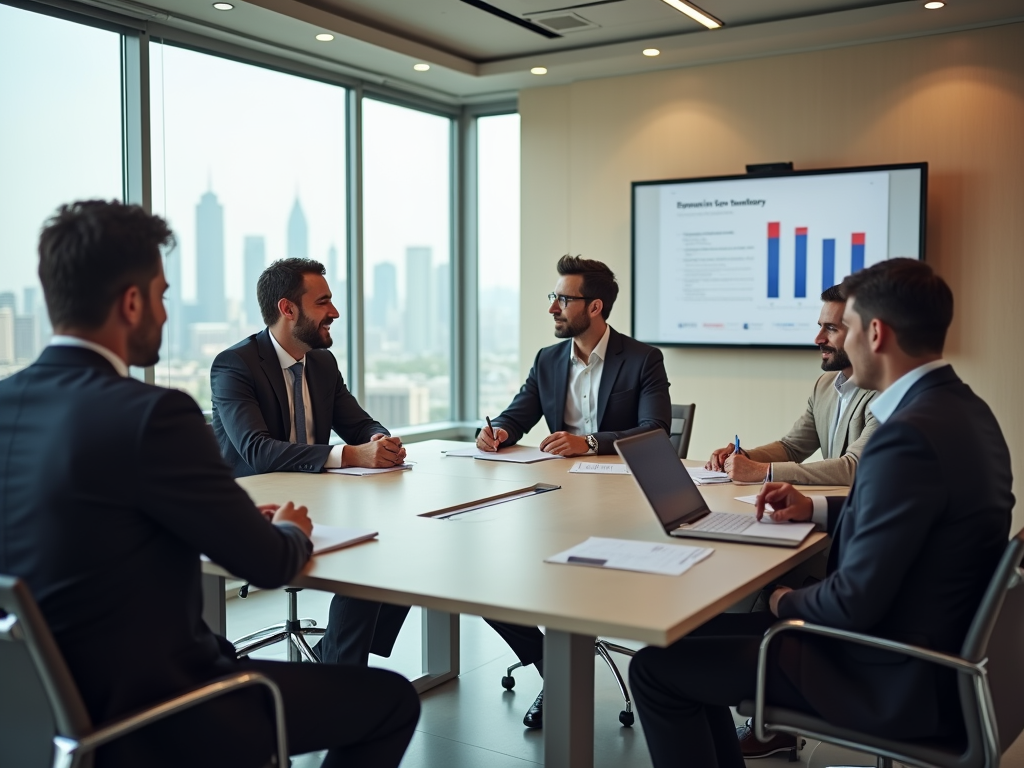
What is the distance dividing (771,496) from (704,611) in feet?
2.79

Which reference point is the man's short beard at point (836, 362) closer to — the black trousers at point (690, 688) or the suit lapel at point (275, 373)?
the black trousers at point (690, 688)

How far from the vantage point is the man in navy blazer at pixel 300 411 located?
3434mm

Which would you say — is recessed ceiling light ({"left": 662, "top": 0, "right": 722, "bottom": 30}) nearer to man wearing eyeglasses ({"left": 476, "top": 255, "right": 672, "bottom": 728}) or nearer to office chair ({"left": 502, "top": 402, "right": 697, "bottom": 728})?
man wearing eyeglasses ({"left": 476, "top": 255, "right": 672, "bottom": 728})

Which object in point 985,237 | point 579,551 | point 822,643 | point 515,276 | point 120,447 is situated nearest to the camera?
point 120,447

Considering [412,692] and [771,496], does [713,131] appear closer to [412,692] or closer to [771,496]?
[771,496]

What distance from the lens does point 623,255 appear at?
632 centimetres

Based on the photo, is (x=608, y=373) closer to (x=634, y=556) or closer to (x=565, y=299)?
(x=565, y=299)

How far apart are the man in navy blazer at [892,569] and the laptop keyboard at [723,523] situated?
0.86 ft

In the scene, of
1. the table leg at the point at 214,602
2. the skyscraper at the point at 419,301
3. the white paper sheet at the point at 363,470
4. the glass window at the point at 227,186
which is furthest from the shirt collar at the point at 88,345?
the skyscraper at the point at 419,301

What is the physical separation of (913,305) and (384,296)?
16.2 feet

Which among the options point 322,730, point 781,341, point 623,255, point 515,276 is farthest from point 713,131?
point 322,730

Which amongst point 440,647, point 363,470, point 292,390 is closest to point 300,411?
point 292,390

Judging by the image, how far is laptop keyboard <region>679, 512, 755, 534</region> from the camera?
2498 mm

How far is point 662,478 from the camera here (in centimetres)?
256
